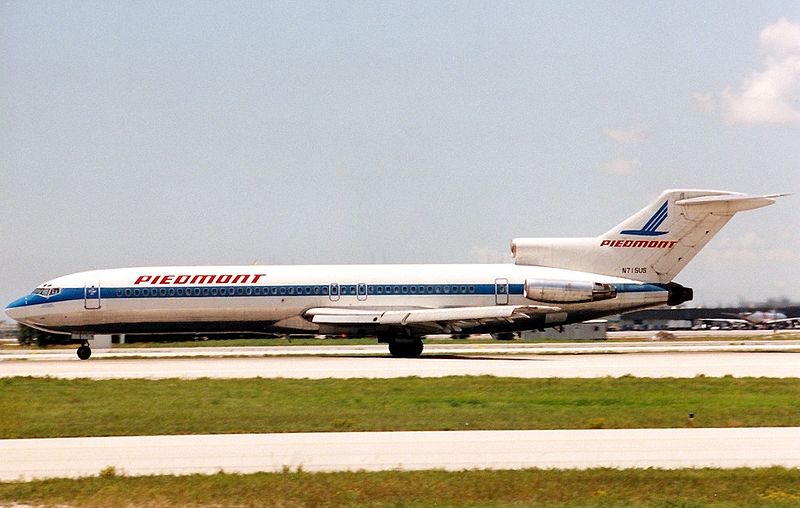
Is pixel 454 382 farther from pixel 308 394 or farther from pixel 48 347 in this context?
pixel 48 347

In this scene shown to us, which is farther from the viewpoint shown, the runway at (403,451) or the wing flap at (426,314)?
the wing flap at (426,314)

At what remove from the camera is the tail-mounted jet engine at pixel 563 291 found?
4084cm

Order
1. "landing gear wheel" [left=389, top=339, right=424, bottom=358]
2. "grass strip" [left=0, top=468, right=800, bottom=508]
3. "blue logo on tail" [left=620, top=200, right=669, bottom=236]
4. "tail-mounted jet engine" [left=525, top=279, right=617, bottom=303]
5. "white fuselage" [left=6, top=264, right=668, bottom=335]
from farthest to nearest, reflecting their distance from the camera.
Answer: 1. "blue logo on tail" [left=620, top=200, right=669, bottom=236]
2. "white fuselage" [left=6, top=264, right=668, bottom=335]
3. "tail-mounted jet engine" [left=525, top=279, right=617, bottom=303]
4. "landing gear wheel" [left=389, top=339, right=424, bottom=358]
5. "grass strip" [left=0, top=468, right=800, bottom=508]

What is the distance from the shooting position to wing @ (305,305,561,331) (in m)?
39.2

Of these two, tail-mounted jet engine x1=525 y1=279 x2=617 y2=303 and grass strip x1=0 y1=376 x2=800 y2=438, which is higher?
tail-mounted jet engine x1=525 y1=279 x2=617 y2=303

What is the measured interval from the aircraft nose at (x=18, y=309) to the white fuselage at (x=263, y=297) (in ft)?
0.75

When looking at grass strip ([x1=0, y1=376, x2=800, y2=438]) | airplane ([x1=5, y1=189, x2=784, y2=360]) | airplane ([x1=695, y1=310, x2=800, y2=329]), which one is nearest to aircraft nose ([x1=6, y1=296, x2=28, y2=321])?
airplane ([x1=5, y1=189, x2=784, y2=360])

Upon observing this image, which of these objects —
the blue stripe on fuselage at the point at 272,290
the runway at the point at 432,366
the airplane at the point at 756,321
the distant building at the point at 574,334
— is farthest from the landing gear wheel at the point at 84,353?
the airplane at the point at 756,321

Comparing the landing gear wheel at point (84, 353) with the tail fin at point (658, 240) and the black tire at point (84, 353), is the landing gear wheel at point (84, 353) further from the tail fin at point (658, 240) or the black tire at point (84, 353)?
the tail fin at point (658, 240)

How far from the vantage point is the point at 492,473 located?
13.4 meters

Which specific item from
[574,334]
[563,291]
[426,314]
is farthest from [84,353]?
[574,334]

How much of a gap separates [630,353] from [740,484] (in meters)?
30.0

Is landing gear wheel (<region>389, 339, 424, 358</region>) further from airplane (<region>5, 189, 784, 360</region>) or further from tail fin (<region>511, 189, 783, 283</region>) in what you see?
tail fin (<region>511, 189, 783, 283</region>)

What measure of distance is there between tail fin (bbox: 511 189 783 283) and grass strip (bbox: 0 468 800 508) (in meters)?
29.2
